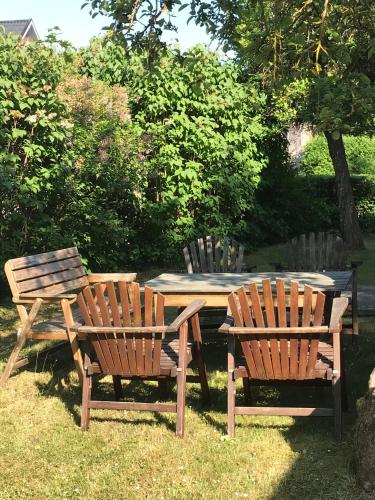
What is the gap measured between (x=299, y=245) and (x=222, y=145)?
370cm

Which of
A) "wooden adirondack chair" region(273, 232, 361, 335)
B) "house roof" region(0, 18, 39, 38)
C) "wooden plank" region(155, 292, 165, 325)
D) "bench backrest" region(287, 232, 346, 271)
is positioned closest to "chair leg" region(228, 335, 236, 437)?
"wooden plank" region(155, 292, 165, 325)

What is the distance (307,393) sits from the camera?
465 centimetres

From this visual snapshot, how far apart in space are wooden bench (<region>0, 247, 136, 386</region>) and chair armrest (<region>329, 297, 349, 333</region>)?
2006mm

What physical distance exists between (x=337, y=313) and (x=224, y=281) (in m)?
1.56

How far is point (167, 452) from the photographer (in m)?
3.74

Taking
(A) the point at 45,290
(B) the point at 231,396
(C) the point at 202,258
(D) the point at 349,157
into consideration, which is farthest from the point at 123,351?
(D) the point at 349,157

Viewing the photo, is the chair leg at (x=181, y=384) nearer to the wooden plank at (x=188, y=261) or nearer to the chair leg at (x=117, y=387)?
the chair leg at (x=117, y=387)

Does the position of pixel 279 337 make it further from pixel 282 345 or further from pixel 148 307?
pixel 148 307

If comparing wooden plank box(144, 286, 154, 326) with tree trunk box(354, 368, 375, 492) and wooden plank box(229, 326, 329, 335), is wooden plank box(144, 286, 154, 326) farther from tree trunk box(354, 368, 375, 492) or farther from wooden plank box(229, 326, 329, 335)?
tree trunk box(354, 368, 375, 492)

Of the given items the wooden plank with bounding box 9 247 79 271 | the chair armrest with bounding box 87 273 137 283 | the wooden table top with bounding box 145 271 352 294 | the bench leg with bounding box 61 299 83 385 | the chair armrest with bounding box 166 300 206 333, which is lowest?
the bench leg with bounding box 61 299 83 385

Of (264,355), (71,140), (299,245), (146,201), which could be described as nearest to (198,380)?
(264,355)

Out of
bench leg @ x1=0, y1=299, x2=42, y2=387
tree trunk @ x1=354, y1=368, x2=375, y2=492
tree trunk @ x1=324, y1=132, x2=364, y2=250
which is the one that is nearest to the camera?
tree trunk @ x1=354, y1=368, x2=375, y2=492

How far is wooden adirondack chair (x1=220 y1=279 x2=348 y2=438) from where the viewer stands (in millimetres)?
3768

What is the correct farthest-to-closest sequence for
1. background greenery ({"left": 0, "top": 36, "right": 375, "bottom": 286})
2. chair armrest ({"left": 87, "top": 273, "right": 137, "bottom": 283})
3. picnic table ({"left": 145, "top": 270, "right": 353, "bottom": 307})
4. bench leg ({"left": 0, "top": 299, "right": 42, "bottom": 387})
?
1. background greenery ({"left": 0, "top": 36, "right": 375, "bottom": 286})
2. chair armrest ({"left": 87, "top": 273, "right": 137, "bottom": 283})
3. bench leg ({"left": 0, "top": 299, "right": 42, "bottom": 387})
4. picnic table ({"left": 145, "top": 270, "right": 353, "bottom": 307})
